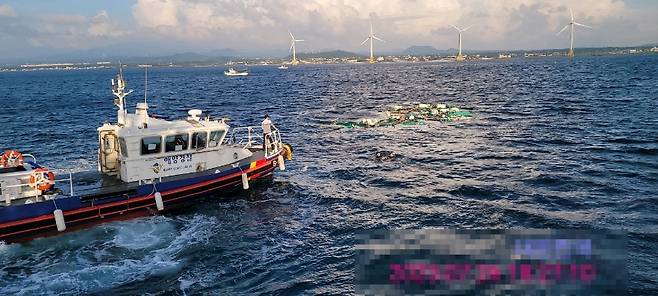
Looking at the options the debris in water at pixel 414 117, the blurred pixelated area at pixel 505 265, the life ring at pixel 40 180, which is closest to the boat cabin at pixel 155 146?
the life ring at pixel 40 180

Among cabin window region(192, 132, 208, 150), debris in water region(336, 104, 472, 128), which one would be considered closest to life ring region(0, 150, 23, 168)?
cabin window region(192, 132, 208, 150)

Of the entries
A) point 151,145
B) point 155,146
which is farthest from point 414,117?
point 151,145

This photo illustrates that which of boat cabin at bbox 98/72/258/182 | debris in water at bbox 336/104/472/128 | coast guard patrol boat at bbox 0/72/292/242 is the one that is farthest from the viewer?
debris in water at bbox 336/104/472/128

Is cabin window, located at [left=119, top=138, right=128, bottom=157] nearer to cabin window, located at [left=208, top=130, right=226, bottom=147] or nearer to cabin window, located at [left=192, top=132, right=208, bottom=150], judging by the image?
cabin window, located at [left=192, top=132, right=208, bottom=150]

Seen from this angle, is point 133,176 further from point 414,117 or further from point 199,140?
point 414,117

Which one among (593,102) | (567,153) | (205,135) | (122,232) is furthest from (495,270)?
(593,102)

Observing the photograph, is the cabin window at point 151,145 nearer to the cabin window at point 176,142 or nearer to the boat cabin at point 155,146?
the boat cabin at point 155,146

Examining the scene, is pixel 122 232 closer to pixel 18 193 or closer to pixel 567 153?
pixel 18 193
